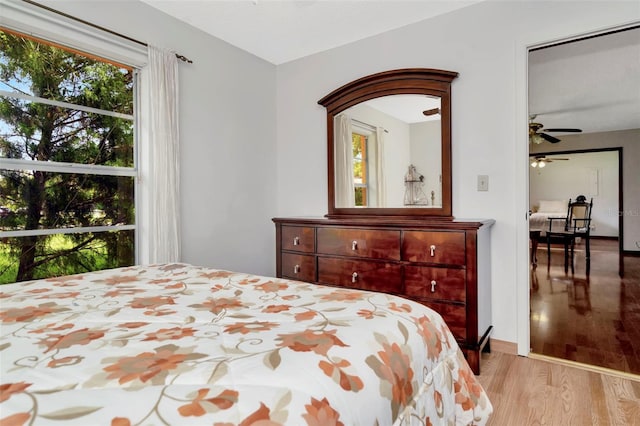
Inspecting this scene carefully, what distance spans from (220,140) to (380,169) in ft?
4.64

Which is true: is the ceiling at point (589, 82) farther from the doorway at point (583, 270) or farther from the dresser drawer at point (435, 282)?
the dresser drawer at point (435, 282)

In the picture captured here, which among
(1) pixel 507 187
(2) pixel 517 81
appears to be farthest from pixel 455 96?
(1) pixel 507 187

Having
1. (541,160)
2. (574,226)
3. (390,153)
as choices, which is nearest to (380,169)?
(390,153)

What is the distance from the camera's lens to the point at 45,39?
208 centimetres

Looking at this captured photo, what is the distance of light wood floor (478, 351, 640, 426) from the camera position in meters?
1.67

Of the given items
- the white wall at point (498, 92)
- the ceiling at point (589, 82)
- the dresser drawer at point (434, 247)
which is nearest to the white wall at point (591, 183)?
the ceiling at point (589, 82)

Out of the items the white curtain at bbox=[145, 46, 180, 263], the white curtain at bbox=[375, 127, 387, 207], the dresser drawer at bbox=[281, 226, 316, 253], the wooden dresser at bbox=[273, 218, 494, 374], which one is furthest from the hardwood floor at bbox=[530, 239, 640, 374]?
the white curtain at bbox=[145, 46, 180, 263]

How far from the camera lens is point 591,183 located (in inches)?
270

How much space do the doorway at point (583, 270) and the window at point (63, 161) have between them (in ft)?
9.80

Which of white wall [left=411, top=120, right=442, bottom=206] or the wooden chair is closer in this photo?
white wall [left=411, top=120, right=442, bottom=206]

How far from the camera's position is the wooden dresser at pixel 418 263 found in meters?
2.13

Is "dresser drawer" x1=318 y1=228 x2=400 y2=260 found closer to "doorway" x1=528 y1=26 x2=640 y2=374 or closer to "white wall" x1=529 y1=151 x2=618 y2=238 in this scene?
"doorway" x1=528 y1=26 x2=640 y2=374

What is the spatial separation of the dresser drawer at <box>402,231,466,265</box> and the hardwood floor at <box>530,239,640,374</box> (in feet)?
3.40

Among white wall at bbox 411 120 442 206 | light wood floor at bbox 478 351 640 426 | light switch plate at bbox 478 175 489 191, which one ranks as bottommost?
light wood floor at bbox 478 351 640 426
